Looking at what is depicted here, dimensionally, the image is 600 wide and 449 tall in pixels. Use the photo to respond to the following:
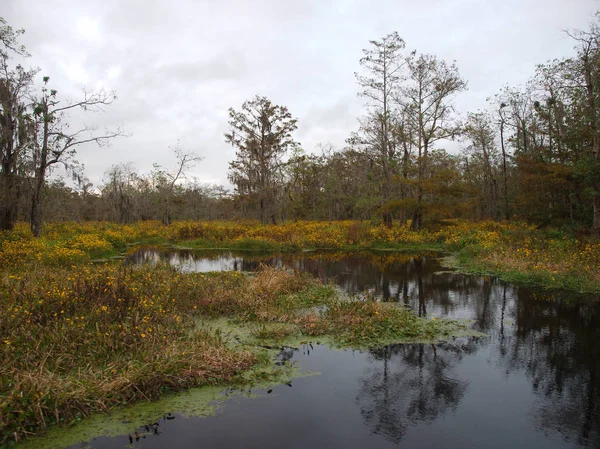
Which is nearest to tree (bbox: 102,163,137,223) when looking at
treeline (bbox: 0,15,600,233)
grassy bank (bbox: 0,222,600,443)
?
treeline (bbox: 0,15,600,233)

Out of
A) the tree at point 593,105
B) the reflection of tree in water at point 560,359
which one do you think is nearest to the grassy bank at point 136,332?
the reflection of tree in water at point 560,359

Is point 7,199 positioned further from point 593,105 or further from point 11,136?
point 593,105

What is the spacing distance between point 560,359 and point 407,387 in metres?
3.39

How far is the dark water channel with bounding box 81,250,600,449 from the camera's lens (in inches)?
197

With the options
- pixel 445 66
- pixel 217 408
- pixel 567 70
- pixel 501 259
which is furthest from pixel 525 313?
pixel 445 66

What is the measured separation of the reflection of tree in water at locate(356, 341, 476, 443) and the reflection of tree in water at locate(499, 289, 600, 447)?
3.51 feet

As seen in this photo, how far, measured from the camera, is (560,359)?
294 inches

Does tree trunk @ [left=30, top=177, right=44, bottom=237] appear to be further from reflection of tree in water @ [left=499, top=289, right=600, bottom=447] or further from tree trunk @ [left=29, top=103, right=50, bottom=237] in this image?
reflection of tree in water @ [left=499, top=289, right=600, bottom=447]

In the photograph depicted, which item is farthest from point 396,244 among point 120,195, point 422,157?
point 120,195

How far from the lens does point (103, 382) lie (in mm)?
5480

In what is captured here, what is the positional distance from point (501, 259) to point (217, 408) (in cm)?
1506

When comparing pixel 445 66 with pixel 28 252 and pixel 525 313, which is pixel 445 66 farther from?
pixel 28 252

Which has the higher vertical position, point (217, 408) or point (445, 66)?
point (445, 66)

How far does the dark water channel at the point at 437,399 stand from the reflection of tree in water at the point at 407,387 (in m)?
0.02
